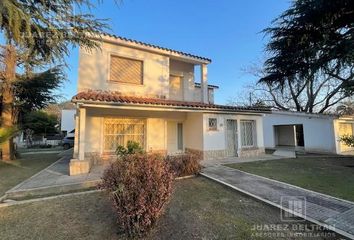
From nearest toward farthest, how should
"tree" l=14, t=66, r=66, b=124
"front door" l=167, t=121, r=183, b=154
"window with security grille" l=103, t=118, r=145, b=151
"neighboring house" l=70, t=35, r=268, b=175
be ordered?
1. "neighboring house" l=70, t=35, r=268, b=175
2. "window with security grille" l=103, t=118, r=145, b=151
3. "front door" l=167, t=121, r=183, b=154
4. "tree" l=14, t=66, r=66, b=124

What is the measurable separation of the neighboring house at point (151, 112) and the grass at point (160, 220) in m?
4.93

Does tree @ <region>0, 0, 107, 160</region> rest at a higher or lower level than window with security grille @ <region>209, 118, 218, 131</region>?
higher

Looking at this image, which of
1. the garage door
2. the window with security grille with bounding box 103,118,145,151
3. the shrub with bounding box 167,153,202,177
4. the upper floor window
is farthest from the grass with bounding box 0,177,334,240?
the garage door

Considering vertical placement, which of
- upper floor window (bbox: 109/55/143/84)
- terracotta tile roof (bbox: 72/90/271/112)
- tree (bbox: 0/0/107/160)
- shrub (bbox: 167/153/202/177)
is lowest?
shrub (bbox: 167/153/202/177)

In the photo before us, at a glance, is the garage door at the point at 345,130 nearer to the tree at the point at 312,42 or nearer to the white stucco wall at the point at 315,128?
the white stucco wall at the point at 315,128

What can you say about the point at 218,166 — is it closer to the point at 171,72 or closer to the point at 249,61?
the point at 171,72

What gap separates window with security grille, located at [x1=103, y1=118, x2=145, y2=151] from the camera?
41.1ft

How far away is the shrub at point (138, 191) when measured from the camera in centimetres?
408

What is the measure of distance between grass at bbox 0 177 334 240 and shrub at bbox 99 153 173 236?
1.08ft

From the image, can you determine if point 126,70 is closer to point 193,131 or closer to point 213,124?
point 193,131

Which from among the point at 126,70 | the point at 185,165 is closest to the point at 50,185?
the point at 185,165

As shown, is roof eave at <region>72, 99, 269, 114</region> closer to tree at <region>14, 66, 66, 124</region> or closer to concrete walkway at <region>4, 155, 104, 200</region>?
concrete walkway at <region>4, 155, 104, 200</region>

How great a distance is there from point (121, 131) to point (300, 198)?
1017 centimetres

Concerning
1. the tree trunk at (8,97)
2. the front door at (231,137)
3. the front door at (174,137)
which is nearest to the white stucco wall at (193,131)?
the front door at (174,137)
